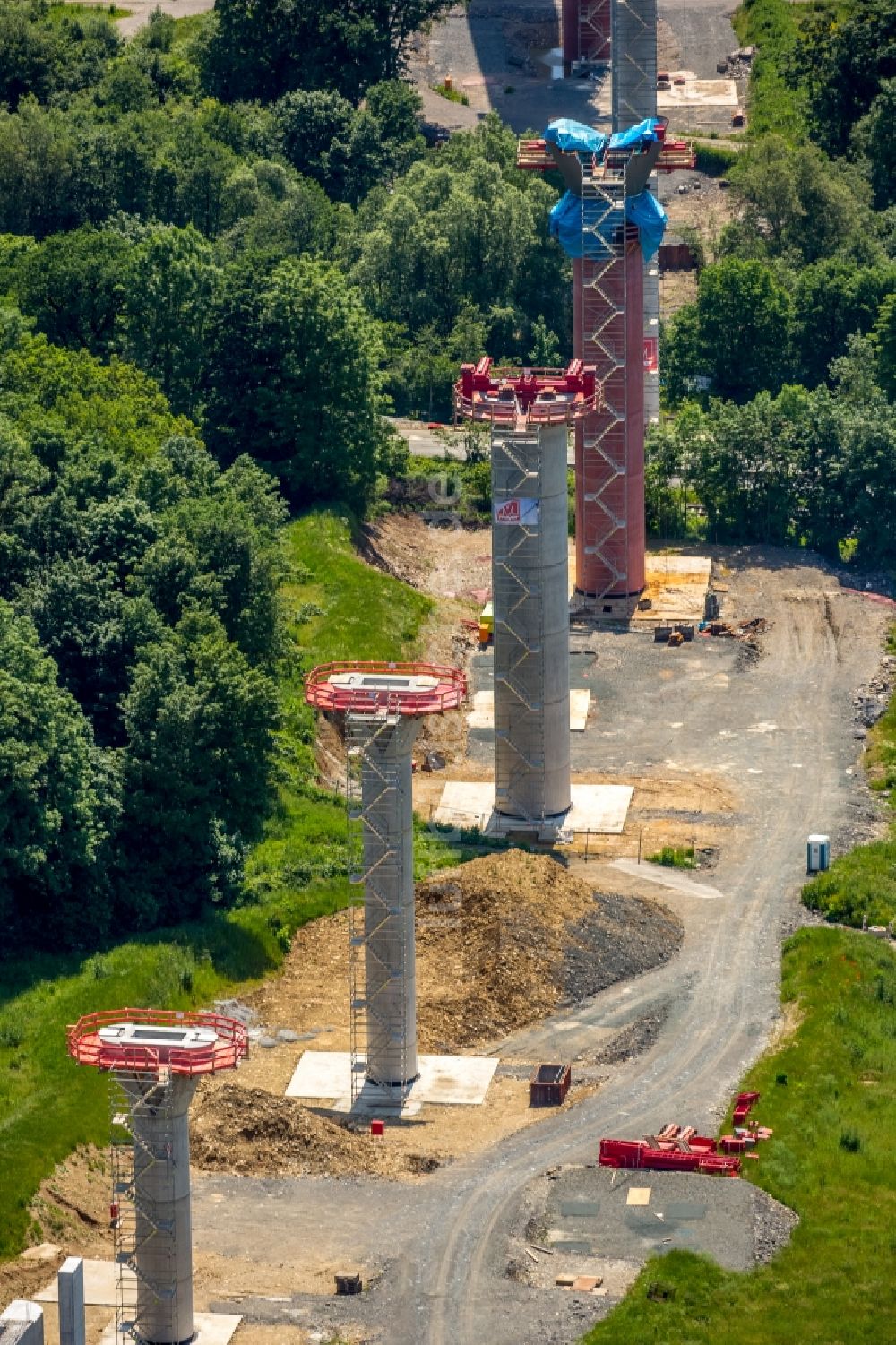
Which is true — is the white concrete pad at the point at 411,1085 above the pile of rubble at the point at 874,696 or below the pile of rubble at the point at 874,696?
below

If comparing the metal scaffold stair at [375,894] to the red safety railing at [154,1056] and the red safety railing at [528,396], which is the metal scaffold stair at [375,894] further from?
the red safety railing at [528,396]

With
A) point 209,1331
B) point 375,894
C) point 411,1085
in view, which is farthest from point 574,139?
point 209,1331

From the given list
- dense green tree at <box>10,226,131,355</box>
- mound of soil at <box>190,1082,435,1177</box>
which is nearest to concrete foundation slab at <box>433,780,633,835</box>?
mound of soil at <box>190,1082,435,1177</box>

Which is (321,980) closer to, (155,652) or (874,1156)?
(155,652)

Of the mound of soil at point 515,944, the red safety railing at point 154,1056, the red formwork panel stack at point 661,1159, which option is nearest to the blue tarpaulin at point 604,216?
the mound of soil at point 515,944

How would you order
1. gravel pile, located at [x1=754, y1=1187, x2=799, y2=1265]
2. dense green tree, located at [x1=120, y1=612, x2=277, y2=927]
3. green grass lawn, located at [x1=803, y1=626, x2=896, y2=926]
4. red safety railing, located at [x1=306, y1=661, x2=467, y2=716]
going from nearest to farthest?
gravel pile, located at [x1=754, y1=1187, x2=799, y2=1265], red safety railing, located at [x1=306, y1=661, x2=467, y2=716], dense green tree, located at [x1=120, y1=612, x2=277, y2=927], green grass lawn, located at [x1=803, y1=626, x2=896, y2=926]

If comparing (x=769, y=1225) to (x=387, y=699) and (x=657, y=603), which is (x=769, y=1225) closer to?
(x=387, y=699)

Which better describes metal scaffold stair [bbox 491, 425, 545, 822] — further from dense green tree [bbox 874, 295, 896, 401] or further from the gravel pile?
dense green tree [bbox 874, 295, 896, 401]
